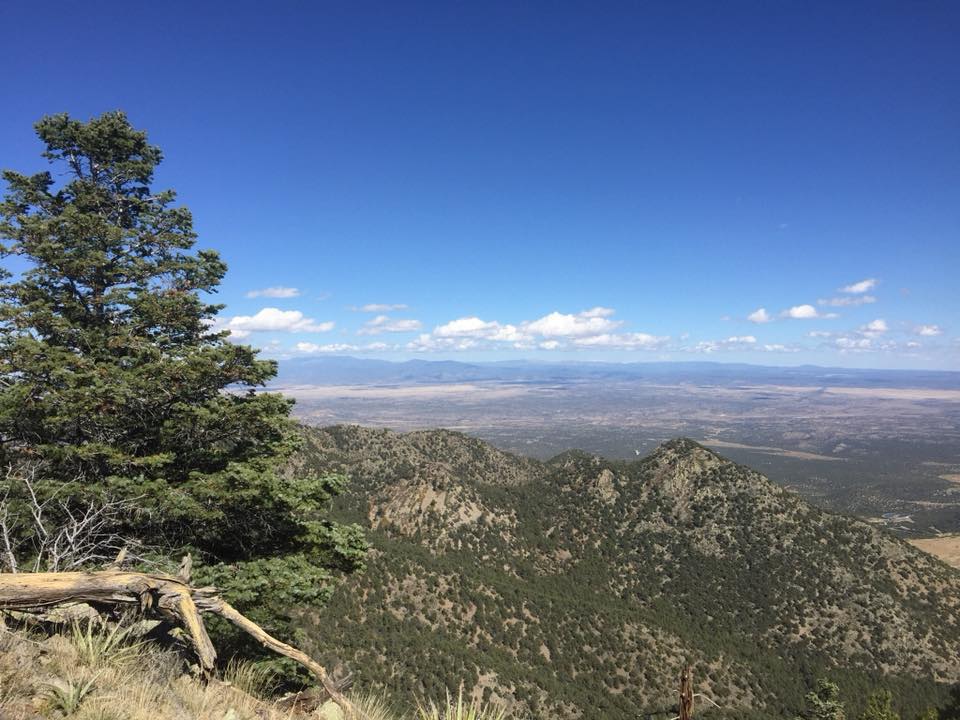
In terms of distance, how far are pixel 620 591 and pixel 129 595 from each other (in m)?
56.9

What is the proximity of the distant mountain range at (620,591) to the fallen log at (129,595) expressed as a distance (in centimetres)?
2695

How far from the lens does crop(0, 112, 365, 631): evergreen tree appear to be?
10.6 m

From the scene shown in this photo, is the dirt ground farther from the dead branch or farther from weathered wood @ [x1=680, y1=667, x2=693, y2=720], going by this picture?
the dead branch

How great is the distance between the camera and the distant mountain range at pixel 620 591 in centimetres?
3628

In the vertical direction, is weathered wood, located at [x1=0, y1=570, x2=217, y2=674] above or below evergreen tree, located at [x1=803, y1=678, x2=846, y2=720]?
above

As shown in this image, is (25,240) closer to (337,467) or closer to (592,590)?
(337,467)

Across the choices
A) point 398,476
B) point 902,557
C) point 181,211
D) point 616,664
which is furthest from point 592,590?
point 181,211

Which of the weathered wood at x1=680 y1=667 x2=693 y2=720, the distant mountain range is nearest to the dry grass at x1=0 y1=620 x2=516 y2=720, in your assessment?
the weathered wood at x1=680 y1=667 x2=693 y2=720

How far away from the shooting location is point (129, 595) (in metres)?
5.55

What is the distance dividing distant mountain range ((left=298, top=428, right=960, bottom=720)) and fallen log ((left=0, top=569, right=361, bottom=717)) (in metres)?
26.9

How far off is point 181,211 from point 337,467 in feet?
151

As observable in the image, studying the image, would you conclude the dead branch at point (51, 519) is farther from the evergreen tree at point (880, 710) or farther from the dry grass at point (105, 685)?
the evergreen tree at point (880, 710)

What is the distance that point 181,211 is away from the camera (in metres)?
15.0

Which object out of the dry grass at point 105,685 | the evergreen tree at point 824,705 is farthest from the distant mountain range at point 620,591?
the dry grass at point 105,685
